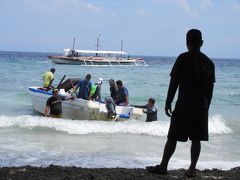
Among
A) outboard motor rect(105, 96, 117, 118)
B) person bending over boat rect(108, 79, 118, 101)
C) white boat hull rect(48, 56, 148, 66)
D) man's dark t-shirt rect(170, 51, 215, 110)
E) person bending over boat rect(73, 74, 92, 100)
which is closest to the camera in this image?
man's dark t-shirt rect(170, 51, 215, 110)

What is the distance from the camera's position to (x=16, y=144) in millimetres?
10945

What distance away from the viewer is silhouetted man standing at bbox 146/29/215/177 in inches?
209

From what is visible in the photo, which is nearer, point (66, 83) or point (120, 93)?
point (120, 93)

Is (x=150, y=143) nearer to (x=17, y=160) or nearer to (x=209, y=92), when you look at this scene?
(x=17, y=160)

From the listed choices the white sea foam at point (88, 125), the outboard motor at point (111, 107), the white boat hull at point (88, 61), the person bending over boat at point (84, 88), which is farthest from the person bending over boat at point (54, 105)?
the white boat hull at point (88, 61)

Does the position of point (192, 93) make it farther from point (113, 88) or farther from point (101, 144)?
point (113, 88)

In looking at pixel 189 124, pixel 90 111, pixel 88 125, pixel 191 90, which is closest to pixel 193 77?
pixel 191 90

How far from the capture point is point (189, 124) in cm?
536

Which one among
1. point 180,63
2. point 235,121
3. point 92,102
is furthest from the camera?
point 235,121

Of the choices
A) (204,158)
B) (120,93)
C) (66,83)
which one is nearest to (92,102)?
(120,93)

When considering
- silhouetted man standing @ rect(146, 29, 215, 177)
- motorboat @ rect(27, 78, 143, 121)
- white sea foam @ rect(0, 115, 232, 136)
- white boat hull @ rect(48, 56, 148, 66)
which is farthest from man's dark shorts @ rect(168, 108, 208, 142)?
white boat hull @ rect(48, 56, 148, 66)

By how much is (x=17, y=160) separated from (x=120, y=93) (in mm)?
6169

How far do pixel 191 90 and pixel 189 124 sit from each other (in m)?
0.38

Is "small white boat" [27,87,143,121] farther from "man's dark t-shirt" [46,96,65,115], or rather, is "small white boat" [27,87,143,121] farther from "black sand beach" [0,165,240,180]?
"black sand beach" [0,165,240,180]
